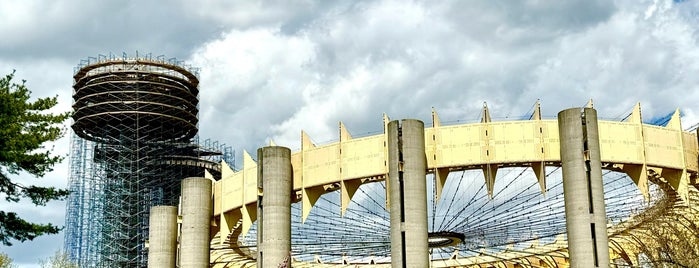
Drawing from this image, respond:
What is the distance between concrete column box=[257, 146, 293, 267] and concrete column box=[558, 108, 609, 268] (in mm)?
13289

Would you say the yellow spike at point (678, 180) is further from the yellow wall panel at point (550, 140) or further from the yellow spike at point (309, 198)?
the yellow spike at point (309, 198)

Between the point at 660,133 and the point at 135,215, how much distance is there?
198 feet

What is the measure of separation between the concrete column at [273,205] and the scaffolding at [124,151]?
48014 millimetres

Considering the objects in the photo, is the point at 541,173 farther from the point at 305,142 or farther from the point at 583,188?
the point at 305,142

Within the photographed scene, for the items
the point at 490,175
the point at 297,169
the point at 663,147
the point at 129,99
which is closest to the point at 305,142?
the point at 297,169

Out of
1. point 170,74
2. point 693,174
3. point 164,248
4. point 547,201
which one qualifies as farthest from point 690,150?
point 170,74

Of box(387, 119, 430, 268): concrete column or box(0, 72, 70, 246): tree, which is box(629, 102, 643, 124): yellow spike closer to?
box(387, 119, 430, 268): concrete column

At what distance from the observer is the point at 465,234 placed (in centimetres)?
5484

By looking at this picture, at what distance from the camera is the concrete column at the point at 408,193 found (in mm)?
39094

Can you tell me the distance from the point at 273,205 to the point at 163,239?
11.1 m

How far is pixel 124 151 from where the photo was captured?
303 feet

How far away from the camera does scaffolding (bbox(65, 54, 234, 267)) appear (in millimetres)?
90375

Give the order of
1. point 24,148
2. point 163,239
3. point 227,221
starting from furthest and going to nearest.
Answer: point 163,239 → point 227,221 → point 24,148

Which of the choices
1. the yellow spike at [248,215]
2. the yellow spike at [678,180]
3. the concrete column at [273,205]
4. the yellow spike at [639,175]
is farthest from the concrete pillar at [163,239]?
the yellow spike at [678,180]
